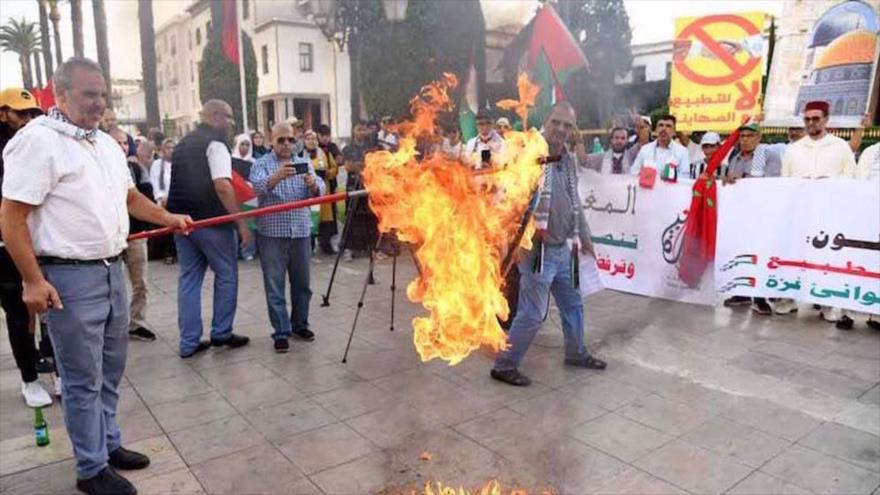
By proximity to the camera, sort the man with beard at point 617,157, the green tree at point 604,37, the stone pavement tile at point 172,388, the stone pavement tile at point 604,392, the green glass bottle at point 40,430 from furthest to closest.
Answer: the green tree at point 604,37 → the man with beard at point 617,157 → the stone pavement tile at point 172,388 → the stone pavement tile at point 604,392 → the green glass bottle at point 40,430

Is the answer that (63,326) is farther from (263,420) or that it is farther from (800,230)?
(800,230)

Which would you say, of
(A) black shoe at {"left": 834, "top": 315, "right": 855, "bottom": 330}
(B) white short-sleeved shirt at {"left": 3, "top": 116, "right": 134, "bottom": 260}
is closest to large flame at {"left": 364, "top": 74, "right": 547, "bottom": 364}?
(B) white short-sleeved shirt at {"left": 3, "top": 116, "right": 134, "bottom": 260}

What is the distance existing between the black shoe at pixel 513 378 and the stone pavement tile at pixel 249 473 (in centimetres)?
180

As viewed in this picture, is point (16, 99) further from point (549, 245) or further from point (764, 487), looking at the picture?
point (764, 487)

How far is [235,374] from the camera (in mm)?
5035

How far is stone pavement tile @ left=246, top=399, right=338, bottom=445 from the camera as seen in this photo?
3.97 m

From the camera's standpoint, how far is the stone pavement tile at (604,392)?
4.40 meters

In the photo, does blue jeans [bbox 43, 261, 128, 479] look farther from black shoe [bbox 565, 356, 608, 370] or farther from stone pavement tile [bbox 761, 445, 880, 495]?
stone pavement tile [bbox 761, 445, 880, 495]

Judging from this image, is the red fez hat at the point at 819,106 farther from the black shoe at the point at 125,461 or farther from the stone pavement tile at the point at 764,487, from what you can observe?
the black shoe at the point at 125,461

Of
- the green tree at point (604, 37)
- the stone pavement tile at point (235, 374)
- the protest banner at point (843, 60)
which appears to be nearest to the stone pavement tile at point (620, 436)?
the stone pavement tile at point (235, 374)

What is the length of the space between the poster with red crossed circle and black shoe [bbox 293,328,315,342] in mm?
7514

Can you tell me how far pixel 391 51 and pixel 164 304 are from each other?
2275 cm

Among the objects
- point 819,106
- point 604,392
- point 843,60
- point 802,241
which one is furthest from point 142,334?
point 843,60

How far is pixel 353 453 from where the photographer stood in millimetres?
3678
